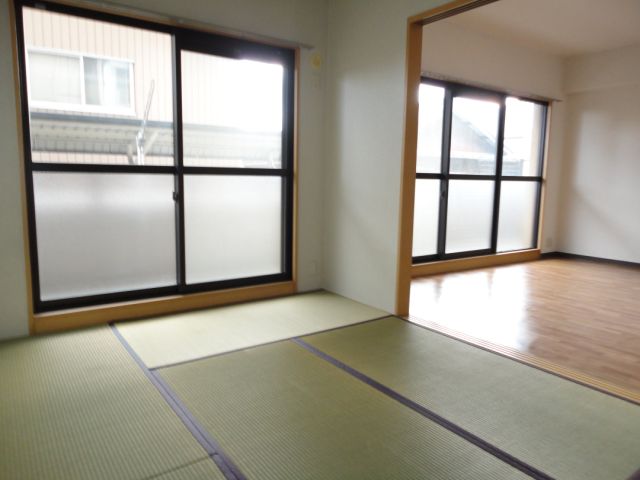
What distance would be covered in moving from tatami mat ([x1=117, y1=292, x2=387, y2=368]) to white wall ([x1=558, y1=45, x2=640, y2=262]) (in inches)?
180

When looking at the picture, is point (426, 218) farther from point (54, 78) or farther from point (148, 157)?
point (54, 78)

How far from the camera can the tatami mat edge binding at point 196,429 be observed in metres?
1.78

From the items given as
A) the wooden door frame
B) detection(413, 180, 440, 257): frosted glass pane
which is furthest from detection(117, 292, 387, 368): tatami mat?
detection(413, 180, 440, 257): frosted glass pane

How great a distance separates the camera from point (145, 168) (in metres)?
3.55

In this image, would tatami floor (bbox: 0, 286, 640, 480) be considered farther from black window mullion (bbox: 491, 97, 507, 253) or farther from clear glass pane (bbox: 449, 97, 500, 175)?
black window mullion (bbox: 491, 97, 507, 253)

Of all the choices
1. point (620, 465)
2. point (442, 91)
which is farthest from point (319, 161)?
point (620, 465)

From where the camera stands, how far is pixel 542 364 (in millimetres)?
2840

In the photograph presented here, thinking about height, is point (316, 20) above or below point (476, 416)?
above

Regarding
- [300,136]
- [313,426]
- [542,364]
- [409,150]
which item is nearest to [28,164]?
[300,136]

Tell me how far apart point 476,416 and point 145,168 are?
289 centimetres

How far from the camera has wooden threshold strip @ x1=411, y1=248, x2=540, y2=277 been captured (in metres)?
5.60

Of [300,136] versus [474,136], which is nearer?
[300,136]

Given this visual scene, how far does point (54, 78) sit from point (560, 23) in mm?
5140

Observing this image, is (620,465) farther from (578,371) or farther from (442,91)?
(442,91)
